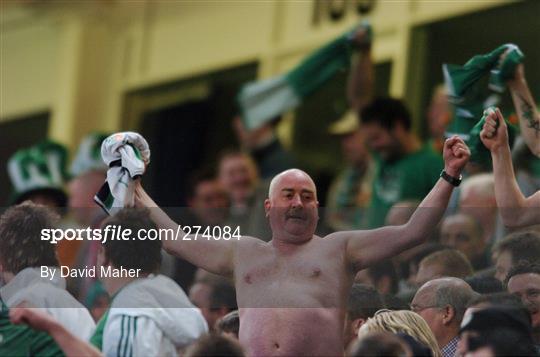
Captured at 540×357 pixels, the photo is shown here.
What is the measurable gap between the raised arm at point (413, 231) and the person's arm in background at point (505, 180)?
33 cm

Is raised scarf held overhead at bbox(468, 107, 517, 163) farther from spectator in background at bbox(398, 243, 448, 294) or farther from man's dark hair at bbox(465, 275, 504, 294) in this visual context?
man's dark hair at bbox(465, 275, 504, 294)

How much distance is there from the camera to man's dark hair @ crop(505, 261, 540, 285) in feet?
27.1

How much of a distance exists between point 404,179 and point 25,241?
2.73 meters

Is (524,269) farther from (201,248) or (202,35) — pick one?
(202,35)

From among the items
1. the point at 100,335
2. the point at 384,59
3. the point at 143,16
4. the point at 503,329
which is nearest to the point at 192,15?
the point at 143,16

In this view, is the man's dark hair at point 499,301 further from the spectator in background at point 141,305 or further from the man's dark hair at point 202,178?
the man's dark hair at point 202,178

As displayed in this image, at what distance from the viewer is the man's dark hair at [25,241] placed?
328 inches

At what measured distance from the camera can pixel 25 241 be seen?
839 centimetres

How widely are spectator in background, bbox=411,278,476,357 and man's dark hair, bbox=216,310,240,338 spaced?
0.75 meters

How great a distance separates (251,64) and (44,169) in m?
2.78

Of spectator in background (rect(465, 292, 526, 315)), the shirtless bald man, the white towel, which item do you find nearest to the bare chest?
the shirtless bald man

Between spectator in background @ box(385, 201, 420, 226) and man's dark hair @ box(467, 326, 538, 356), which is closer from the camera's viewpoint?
man's dark hair @ box(467, 326, 538, 356)

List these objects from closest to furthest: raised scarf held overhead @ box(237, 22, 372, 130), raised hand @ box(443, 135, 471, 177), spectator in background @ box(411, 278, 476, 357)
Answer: raised hand @ box(443, 135, 471, 177)
spectator in background @ box(411, 278, 476, 357)
raised scarf held overhead @ box(237, 22, 372, 130)

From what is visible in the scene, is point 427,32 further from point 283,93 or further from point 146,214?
point 146,214
